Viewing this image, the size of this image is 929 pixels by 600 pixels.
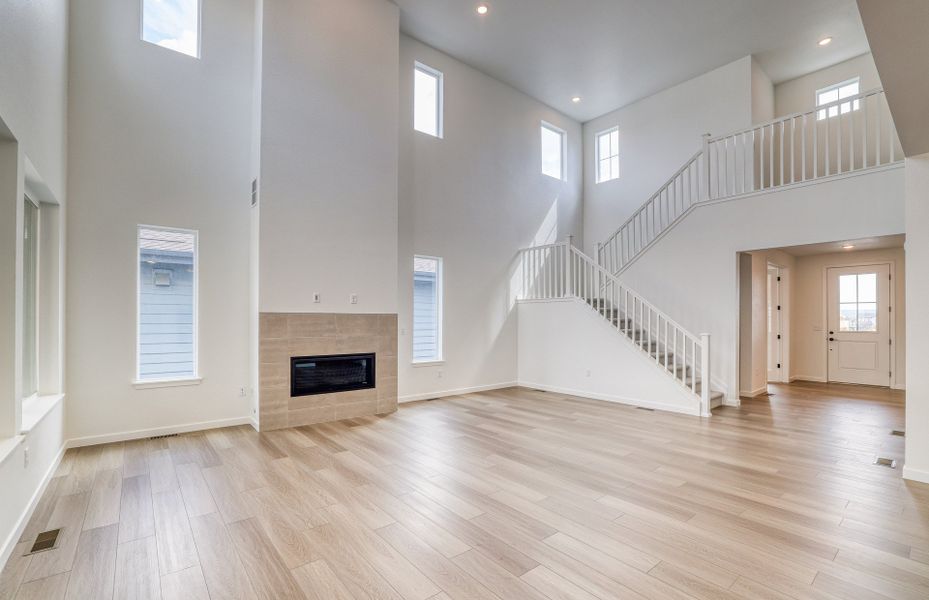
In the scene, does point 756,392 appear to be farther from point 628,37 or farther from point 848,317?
point 628,37

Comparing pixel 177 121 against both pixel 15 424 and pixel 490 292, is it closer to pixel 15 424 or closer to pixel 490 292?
pixel 15 424

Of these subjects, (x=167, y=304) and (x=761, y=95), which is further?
(x=761, y=95)

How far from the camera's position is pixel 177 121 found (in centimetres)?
486

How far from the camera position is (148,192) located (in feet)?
A: 15.4

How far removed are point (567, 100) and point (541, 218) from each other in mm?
2406

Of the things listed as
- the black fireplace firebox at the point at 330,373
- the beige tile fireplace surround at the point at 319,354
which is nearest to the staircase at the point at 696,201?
the beige tile fireplace surround at the point at 319,354

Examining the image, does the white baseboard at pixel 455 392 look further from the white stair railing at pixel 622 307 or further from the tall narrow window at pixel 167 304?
the tall narrow window at pixel 167 304

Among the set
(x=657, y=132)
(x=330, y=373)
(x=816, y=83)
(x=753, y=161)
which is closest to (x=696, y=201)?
(x=753, y=161)

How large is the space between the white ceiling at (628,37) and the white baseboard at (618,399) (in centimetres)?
550

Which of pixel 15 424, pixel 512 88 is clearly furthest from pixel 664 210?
pixel 15 424

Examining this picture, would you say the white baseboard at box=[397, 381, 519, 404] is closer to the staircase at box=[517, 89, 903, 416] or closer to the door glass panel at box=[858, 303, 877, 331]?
the staircase at box=[517, 89, 903, 416]

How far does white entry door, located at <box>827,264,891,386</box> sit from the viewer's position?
26.2 feet

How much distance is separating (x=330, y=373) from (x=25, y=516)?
9.63 feet

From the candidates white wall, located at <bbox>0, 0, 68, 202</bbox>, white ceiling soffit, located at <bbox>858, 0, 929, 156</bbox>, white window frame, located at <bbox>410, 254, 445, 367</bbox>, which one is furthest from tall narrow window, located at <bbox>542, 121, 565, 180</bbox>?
white wall, located at <bbox>0, 0, 68, 202</bbox>
